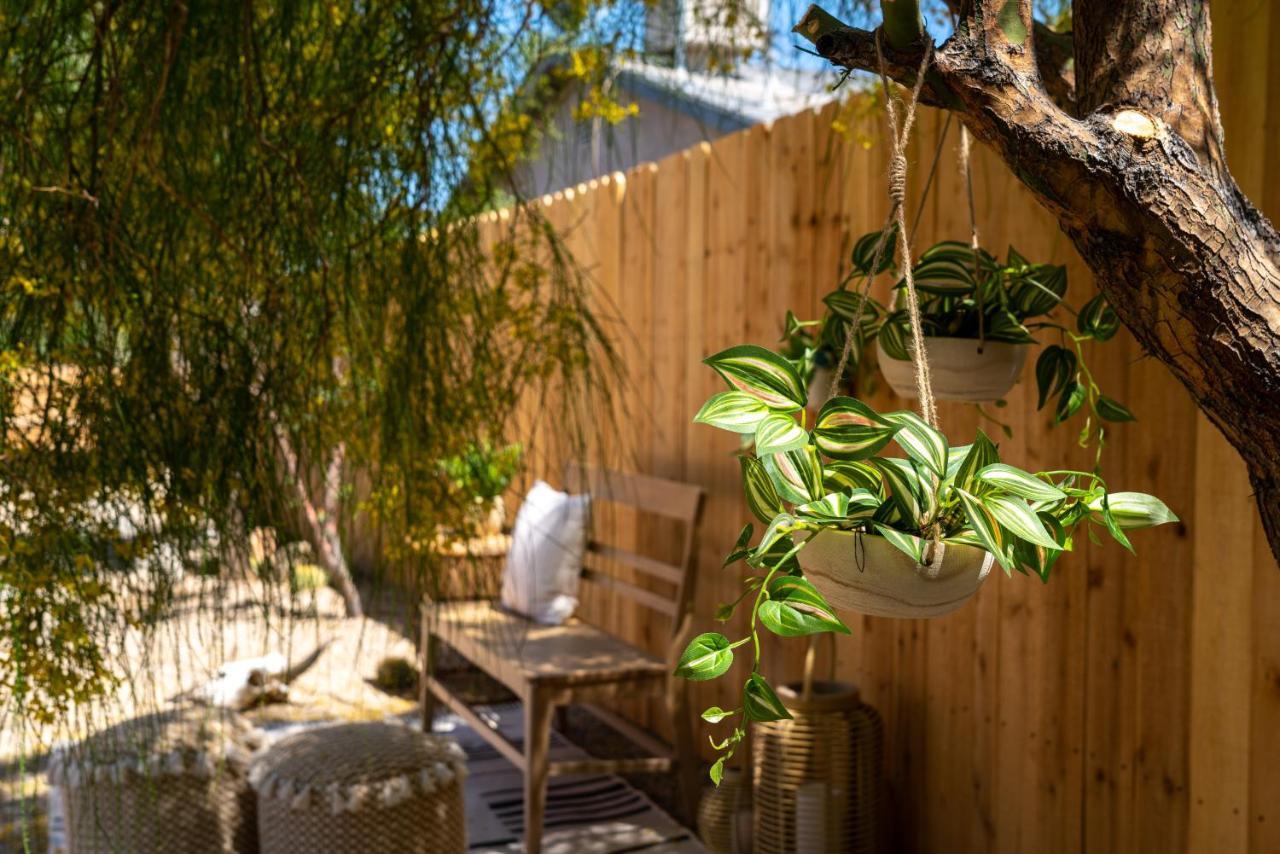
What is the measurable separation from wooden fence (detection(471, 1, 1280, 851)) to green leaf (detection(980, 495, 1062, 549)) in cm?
45

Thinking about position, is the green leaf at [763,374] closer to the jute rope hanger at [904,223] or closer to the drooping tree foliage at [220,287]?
the jute rope hanger at [904,223]

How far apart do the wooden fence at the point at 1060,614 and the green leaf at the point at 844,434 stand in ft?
1.51

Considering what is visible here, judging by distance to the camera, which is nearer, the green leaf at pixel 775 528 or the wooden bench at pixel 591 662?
the green leaf at pixel 775 528

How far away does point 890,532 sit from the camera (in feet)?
2.54

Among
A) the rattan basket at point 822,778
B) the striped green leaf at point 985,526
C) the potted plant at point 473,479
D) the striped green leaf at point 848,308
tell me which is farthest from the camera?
the rattan basket at point 822,778

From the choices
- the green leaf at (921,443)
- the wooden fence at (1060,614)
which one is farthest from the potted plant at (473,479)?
the green leaf at (921,443)

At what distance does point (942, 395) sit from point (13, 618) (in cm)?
111

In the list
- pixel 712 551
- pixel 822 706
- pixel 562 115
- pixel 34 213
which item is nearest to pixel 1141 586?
pixel 822 706

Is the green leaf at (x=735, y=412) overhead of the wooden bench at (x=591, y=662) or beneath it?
overhead

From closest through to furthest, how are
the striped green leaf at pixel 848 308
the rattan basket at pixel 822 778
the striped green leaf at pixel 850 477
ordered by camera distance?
the striped green leaf at pixel 850 477
the striped green leaf at pixel 848 308
the rattan basket at pixel 822 778

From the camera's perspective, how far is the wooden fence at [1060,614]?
171 centimetres

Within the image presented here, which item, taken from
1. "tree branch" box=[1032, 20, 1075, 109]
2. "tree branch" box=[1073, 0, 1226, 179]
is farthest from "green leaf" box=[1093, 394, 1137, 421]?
"tree branch" box=[1073, 0, 1226, 179]

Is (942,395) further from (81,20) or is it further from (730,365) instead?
(81,20)

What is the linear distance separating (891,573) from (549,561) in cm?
270
